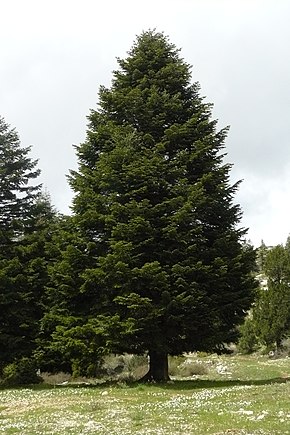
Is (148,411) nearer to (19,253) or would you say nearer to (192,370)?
(19,253)

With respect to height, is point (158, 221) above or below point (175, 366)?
above

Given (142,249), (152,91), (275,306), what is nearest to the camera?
(142,249)

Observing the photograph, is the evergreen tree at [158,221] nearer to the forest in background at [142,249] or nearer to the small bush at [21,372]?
the forest in background at [142,249]

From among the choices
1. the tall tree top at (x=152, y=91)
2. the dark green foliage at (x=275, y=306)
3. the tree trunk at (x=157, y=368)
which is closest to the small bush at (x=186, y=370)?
the tree trunk at (x=157, y=368)

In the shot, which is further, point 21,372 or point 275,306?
point 275,306

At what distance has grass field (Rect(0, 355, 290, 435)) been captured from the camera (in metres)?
14.4

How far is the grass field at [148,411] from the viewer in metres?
14.4

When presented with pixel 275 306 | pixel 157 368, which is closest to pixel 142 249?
pixel 157 368

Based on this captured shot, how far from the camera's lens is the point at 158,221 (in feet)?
89.3

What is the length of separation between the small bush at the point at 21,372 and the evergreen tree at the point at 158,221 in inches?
259

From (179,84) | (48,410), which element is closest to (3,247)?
(179,84)

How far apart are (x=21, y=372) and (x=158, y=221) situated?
13.2 m

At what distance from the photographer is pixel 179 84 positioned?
103 feet

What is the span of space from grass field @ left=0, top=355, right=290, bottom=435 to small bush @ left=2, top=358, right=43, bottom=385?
7.10 meters
